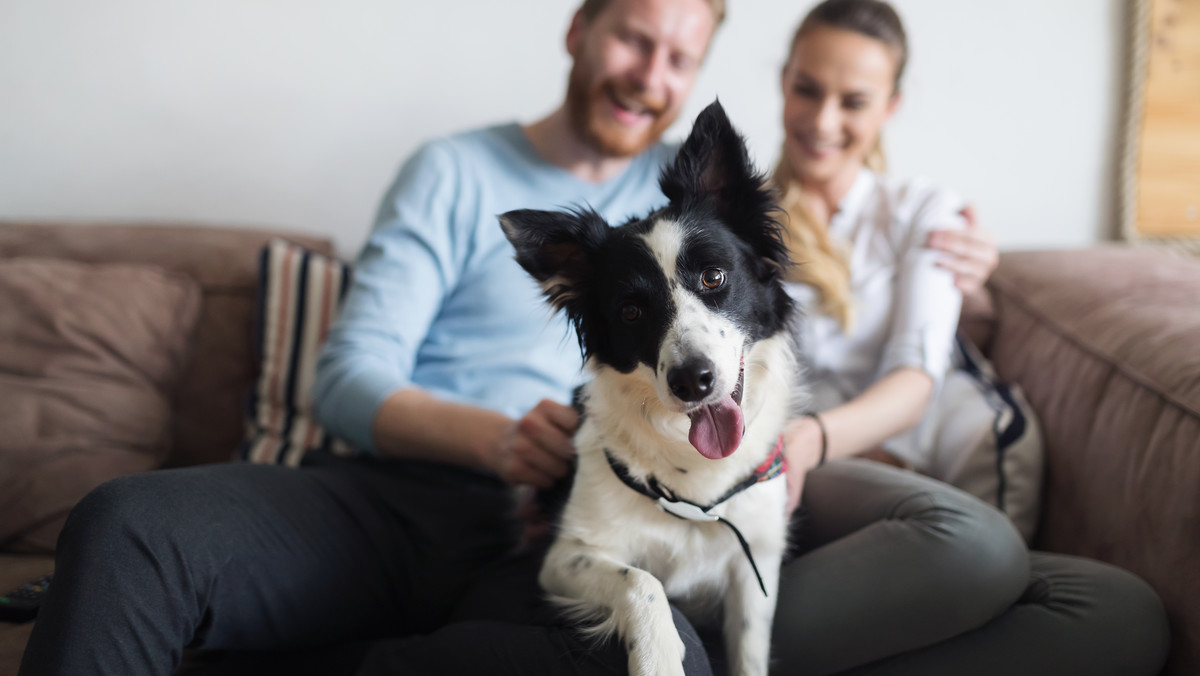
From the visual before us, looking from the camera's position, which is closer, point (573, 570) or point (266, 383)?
point (573, 570)

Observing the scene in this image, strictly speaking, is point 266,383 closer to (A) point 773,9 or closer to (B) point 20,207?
(B) point 20,207

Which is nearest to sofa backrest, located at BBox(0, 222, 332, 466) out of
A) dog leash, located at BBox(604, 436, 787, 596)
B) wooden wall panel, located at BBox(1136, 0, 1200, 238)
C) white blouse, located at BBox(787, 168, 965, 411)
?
dog leash, located at BBox(604, 436, 787, 596)

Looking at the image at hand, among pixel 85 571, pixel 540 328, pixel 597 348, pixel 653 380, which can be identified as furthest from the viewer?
pixel 540 328

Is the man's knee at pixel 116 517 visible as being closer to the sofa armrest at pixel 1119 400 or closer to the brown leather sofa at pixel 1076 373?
the brown leather sofa at pixel 1076 373

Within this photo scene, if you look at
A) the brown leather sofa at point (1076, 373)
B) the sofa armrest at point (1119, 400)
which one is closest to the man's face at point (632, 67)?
the brown leather sofa at point (1076, 373)

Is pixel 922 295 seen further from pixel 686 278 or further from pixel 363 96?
pixel 363 96

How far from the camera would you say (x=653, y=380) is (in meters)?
1.14

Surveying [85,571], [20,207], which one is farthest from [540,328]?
[20,207]

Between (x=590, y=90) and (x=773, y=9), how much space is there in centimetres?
105

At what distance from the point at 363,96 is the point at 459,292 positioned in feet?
3.43

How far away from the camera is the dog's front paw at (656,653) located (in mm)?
995

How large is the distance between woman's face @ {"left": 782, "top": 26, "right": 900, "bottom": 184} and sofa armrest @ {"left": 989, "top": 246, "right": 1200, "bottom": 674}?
2.47 ft

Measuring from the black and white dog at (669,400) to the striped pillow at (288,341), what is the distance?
1.11 meters

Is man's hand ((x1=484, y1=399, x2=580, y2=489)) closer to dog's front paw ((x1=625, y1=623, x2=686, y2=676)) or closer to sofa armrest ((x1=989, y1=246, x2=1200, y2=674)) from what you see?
dog's front paw ((x1=625, y1=623, x2=686, y2=676))
